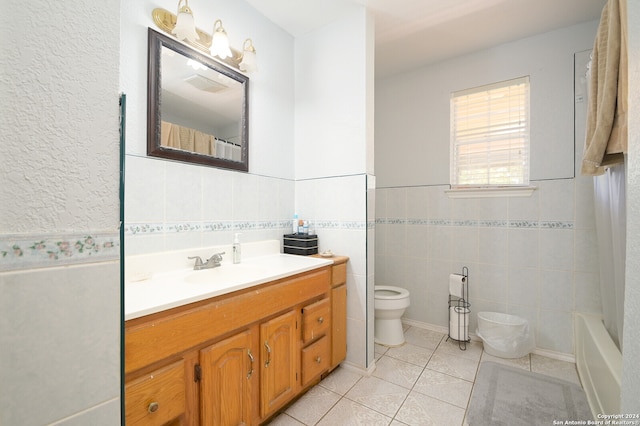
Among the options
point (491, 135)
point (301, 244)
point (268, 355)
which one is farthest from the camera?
point (491, 135)

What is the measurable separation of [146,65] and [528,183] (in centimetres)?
281

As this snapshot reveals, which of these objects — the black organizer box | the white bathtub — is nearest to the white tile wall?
the black organizer box

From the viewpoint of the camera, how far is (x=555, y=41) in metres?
2.21

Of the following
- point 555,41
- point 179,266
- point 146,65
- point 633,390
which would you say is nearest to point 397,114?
point 555,41

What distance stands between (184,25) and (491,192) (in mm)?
2541

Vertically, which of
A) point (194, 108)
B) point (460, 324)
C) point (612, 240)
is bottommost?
point (460, 324)

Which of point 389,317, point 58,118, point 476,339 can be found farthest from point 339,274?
point 58,118

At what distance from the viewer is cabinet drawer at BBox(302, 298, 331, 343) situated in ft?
5.33

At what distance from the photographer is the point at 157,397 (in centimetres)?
94

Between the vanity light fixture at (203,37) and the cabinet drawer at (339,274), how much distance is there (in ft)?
4.66

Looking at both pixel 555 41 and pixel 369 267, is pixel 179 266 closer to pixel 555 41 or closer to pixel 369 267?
pixel 369 267

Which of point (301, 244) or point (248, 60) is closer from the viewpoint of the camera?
point (248, 60)

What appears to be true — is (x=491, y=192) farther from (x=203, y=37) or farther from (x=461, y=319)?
(x=203, y=37)

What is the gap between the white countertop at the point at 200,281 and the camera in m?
0.97
